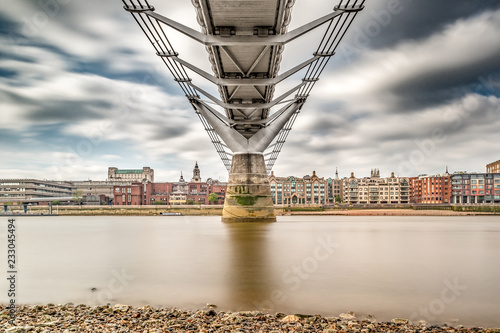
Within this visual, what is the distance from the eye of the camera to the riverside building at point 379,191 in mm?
125688

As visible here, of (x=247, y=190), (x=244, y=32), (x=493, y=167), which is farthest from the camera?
(x=493, y=167)

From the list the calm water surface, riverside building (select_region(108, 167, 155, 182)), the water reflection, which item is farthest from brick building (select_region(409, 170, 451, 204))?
riverside building (select_region(108, 167, 155, 182))

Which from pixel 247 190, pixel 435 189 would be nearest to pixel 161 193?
pixel 435 189

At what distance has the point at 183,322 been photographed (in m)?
6.50

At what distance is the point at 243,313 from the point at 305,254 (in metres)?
10.7

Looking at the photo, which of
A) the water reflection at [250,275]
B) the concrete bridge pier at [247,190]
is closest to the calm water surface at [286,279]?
the water reflection at [250,275]

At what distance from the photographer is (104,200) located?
138250 millimetres

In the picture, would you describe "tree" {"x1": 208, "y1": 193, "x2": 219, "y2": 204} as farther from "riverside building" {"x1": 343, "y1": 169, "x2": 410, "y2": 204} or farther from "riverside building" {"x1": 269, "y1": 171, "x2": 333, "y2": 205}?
"riverside building" {"x1": 343, "y1": 169, "x2": 410, "y2": 204}

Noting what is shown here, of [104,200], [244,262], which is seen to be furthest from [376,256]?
[104,200]

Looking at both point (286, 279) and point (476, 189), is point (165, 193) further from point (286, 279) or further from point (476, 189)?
point (286, 279)

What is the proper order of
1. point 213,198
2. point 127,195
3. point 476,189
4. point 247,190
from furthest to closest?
point 127,195, point 213,198, point 476,189, point 247,190

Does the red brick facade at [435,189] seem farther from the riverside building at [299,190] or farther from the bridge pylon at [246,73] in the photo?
the bridge pylon at [246,73]

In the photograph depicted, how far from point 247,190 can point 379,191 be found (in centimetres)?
10333

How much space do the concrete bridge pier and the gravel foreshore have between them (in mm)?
24668
